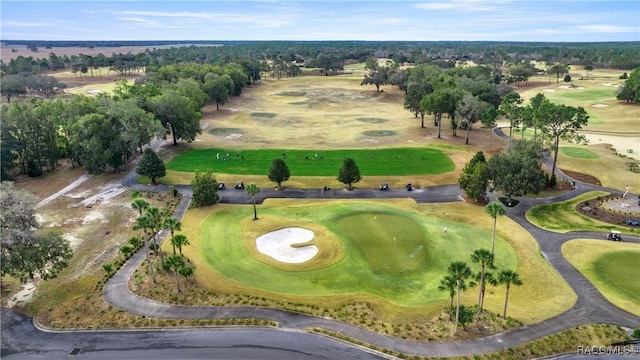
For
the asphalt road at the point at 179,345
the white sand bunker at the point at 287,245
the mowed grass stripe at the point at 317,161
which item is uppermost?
the mowed grass stripe at the point at 317,161

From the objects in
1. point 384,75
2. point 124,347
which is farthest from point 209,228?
point 384,75

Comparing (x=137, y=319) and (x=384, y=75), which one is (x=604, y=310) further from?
(x=384, y=75)

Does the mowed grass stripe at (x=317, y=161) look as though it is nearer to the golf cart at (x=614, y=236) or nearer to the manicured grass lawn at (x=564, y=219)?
the manicured grass lawn at (x=564, y=219)

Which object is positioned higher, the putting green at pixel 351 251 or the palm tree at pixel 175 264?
the palm tree at pixel 175 264

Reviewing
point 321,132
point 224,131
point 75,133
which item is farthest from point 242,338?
point 224,131

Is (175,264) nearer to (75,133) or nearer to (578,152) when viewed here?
(75,133)

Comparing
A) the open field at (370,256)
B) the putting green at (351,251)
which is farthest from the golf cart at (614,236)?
the putting green at (351,251)

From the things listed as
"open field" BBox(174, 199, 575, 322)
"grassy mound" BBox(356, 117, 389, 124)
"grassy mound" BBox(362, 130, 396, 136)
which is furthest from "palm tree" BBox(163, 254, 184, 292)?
"grassy mound" BBox(356, 117, 389, 124)
